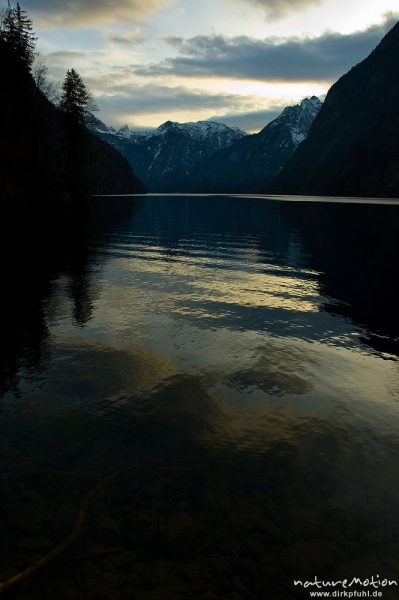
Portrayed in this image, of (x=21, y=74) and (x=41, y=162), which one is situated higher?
(x=21, y=74)

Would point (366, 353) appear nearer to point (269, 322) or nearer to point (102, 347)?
point (269, 322)

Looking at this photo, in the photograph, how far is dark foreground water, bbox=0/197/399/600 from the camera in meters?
7.14

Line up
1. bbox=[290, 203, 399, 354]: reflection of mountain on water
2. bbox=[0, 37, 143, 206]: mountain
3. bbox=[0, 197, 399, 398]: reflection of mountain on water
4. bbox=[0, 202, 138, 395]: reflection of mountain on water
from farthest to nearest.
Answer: bbox=[0, 37, 143, 206]: mountain < bbox=[290, 203, 399, 354]: reflection of mountain on water < bbox=[0, 197, 399, 398]: reflection of mountain on water < bbox=[0, 202, 138, 395]: reflection of mountain on water

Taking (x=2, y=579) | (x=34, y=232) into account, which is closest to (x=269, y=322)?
(x=2, y=579)

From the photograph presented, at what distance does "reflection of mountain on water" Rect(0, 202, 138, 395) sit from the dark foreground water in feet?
0.48

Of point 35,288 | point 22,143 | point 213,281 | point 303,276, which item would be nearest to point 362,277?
point 303,276

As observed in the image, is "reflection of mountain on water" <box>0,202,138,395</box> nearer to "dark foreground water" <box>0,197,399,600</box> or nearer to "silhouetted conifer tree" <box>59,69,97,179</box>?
"dark foreground water" <box>0,197,399,600</box>

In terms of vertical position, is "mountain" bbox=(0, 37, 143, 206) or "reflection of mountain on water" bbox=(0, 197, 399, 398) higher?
"mountain" bbox=(0, 37, 143, 206)

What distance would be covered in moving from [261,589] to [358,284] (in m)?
25.6

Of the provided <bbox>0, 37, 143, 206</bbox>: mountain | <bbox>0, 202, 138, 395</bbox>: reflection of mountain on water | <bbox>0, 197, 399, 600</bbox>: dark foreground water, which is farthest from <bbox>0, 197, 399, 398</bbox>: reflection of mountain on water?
<bbox>0, 37, 143, 206</bbox>: mountain

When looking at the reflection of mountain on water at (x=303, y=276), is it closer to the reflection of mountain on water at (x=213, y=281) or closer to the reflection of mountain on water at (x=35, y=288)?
the reflection of mountain on water at (x=213, y=281)

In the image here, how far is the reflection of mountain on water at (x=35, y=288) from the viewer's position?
1537cm

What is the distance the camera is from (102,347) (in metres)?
16.5

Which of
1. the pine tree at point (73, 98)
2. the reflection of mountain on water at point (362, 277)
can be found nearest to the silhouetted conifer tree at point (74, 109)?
the pine tree at point (73, 98)
